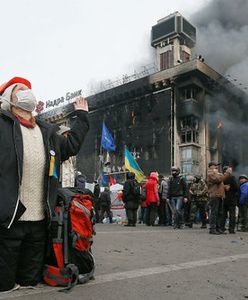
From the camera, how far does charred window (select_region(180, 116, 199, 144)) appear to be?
37938 mm

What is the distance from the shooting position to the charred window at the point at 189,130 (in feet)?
124

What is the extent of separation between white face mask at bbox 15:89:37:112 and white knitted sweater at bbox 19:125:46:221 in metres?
0.17

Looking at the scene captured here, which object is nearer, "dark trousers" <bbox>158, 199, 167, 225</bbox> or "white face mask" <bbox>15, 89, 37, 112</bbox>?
"white face mask" <bbox>15, 89, 37, 112</bbox>

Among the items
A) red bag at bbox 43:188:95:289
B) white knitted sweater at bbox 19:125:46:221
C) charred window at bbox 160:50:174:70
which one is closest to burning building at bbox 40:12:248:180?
charred window at bbox 160:50:174:70

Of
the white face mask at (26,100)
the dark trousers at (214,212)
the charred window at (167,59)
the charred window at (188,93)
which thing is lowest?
the dark trousers at (214,212)

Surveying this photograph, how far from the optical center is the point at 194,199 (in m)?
11.8

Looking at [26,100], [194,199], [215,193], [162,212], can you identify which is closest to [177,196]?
[194,199]

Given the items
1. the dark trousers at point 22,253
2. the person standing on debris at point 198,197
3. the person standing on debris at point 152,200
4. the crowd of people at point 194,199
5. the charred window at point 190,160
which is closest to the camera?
the dark trousers at point 22,253

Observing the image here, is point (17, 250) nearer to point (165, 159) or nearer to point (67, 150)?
point (67, 150)

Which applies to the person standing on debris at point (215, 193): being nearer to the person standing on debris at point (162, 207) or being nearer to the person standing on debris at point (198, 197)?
the person standing on debris at point (198, 197)

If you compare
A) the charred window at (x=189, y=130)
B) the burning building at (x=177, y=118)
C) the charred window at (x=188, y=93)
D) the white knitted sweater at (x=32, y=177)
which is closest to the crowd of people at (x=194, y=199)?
the white knitted sweater at (x=32, y=177)

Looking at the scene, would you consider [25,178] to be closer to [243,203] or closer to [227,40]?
[243,203]

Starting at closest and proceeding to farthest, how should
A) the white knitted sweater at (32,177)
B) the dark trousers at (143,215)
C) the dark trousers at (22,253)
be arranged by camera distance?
the dark trousers at (22,253) → the white knitted sweater at (32,177) → the dark trousers at (143,215)

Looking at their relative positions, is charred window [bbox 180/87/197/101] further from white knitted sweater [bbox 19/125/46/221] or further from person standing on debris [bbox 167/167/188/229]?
white knitted sweater [bbox 19/125/46/221]
